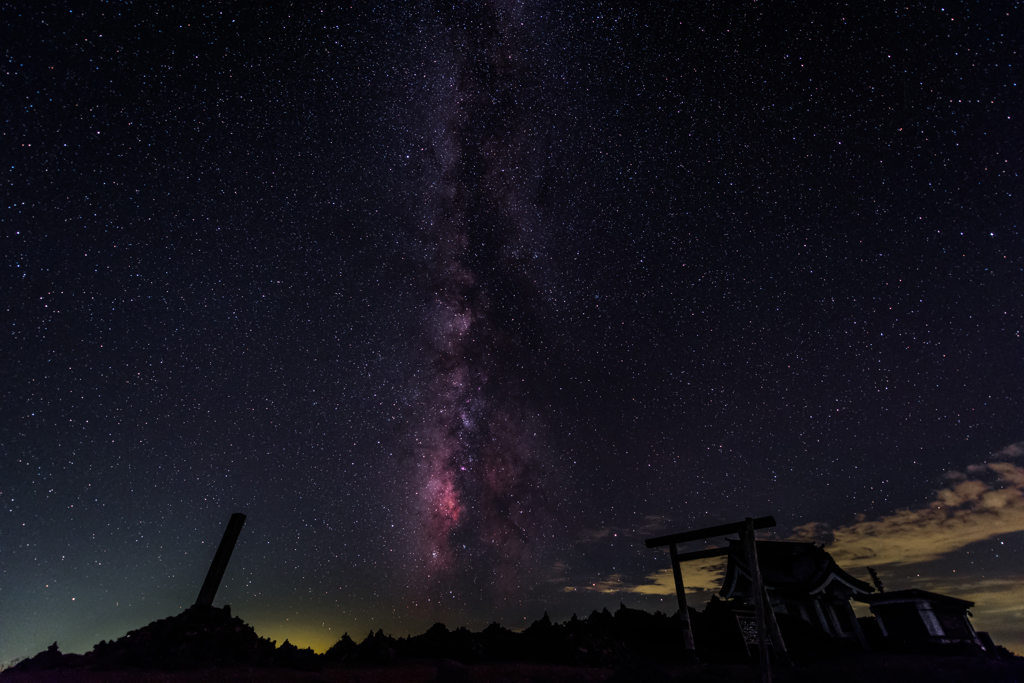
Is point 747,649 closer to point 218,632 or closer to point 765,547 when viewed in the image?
point 765,547

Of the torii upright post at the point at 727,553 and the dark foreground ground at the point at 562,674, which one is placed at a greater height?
the torii upright post at the point at 727,553

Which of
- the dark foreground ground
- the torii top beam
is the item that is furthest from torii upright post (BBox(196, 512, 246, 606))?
the torii top beam

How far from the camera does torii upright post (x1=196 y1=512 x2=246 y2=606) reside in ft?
43.7

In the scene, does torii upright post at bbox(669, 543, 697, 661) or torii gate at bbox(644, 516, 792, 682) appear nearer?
torii gate at bbox(644, 516, 792, 682)

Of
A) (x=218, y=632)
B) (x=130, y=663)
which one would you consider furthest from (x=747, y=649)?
(x=130, y=663)

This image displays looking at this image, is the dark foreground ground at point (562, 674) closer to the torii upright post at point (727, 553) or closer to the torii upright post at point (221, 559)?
the torii upright post at point (727, 553)

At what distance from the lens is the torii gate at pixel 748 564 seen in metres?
10.4

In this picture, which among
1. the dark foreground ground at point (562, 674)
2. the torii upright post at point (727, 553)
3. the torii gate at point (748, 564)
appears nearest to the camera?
the dark foreground ground at point (562, 674)

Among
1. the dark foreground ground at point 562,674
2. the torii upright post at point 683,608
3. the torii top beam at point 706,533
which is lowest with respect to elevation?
the dark foreground ground at point 562,674

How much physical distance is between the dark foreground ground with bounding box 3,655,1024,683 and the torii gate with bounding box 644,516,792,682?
83cm

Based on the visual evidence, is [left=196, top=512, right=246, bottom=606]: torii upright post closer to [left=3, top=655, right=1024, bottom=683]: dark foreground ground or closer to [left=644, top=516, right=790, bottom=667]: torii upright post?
[left=3, top=655, right=1024, bottom=683]: dark foreground ground

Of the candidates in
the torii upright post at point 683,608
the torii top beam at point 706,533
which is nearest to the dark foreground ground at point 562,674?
A: the torii upright post at point 683,608

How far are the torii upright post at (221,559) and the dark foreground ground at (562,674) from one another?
12.0ft

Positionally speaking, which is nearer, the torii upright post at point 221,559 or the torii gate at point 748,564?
the torii gate at point 748,564
